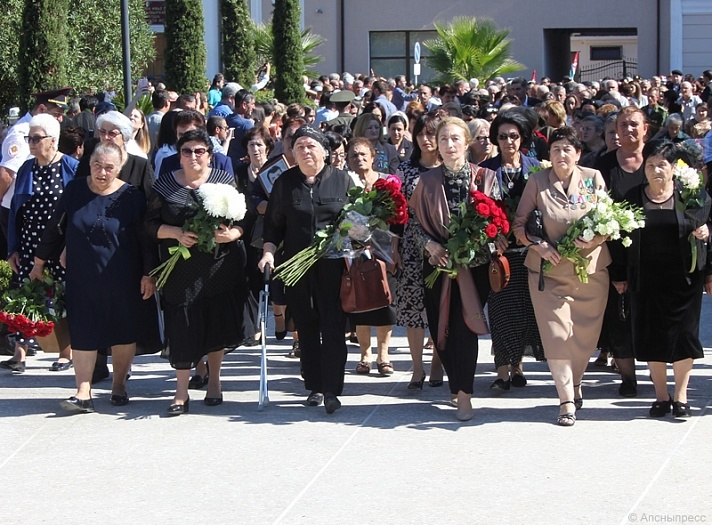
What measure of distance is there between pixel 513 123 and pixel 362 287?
5.30 ft

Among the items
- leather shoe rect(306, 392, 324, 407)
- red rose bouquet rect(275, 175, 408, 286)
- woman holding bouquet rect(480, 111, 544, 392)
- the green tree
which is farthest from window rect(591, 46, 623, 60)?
leather shoe rect(306, 392, 324, 407)

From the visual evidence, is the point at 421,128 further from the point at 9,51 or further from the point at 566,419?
the point at 9,51

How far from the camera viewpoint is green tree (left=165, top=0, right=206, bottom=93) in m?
20.3

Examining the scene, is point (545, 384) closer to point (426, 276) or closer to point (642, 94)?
point (426, 276)

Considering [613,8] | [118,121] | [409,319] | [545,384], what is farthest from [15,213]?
[613,8]

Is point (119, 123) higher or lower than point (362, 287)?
higher

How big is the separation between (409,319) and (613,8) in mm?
30842

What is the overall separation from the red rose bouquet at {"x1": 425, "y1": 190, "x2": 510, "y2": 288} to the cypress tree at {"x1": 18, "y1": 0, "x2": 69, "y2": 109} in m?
10.6

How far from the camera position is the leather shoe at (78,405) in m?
8.02

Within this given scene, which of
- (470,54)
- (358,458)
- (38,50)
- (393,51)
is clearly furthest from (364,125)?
(393,51)

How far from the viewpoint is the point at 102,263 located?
8031mm

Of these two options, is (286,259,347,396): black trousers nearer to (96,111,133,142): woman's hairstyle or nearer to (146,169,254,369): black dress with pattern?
(146,169,254,369): black dress with pattern

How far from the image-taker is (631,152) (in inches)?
333

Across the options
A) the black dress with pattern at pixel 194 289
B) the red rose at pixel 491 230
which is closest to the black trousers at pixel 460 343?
the red rose at pixel 491 230
